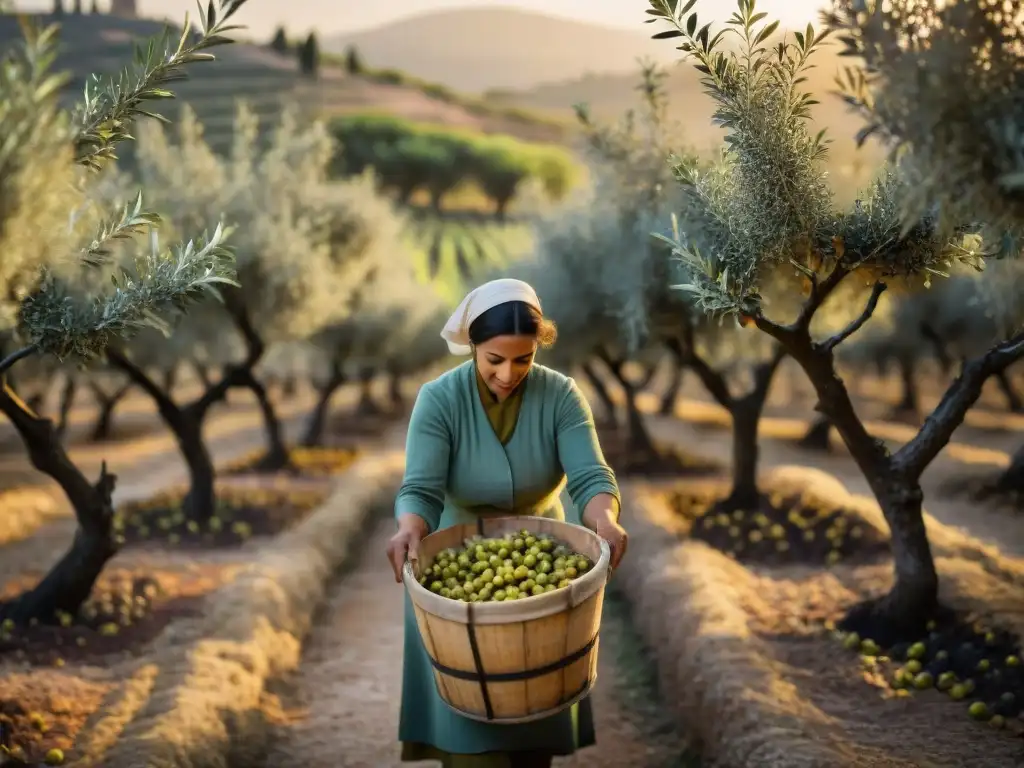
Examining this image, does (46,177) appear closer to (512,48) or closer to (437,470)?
(437,470)

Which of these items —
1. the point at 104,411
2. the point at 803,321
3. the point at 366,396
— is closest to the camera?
the point at 803,321

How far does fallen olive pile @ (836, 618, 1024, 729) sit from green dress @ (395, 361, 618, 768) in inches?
113

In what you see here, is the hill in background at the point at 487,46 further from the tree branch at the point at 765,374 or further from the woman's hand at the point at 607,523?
the woman's hand at the point at 607,523

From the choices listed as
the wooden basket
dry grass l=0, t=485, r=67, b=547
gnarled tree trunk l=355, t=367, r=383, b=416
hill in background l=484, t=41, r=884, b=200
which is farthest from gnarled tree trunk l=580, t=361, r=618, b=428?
the wooden basket

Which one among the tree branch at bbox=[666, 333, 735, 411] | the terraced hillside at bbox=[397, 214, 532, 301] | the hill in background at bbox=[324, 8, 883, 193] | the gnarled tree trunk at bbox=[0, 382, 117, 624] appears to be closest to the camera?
the gnarled tree trunk at bbox=[0, 382, 117, 624]

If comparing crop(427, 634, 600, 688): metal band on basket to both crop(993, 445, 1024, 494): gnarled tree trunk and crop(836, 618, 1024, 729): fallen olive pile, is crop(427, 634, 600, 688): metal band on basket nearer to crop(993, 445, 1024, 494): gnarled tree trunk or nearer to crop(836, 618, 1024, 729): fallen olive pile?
crop(836, 618, 1024, 729): fallen olive pile

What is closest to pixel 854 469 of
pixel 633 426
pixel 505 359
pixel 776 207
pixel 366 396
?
pixel 633 426

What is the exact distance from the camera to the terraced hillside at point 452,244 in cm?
4347

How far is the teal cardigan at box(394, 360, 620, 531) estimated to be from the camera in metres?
3.73

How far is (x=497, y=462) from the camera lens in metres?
3.78

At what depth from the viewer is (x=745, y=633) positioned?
6176mm

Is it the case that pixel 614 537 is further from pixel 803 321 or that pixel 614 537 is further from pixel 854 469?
pixel 854 469

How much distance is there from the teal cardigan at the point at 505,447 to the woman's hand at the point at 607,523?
0.05 m

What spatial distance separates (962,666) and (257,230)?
31.0 ft
